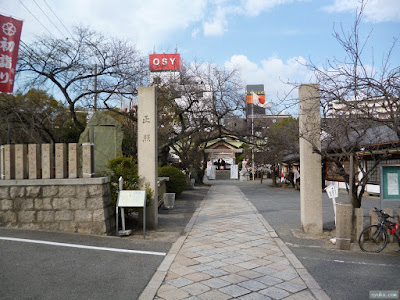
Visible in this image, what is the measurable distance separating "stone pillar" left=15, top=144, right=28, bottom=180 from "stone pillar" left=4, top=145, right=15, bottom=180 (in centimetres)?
12

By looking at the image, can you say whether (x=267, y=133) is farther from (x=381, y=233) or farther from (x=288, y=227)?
(x=381, y=233)

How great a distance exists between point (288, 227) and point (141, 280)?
5018mm

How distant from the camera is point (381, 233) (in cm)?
623

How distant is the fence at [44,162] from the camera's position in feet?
22.0

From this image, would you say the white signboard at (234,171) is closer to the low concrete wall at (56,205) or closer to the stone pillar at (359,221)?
the stone pillar at (359,221)

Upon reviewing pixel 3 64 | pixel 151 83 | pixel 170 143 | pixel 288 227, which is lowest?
pixel 288 227

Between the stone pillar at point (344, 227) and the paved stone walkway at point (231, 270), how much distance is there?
3.37ft

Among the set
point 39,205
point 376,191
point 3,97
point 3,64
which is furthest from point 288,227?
point 3,97

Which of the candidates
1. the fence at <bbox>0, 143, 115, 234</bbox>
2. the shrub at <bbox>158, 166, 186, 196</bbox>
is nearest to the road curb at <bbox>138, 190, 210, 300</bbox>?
the fence at <bbox>0, 143, 115, 234</bbox>

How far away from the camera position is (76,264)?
4.84m

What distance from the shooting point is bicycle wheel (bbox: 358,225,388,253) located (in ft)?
19.7

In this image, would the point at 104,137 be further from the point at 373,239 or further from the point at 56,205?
the point at 373,239

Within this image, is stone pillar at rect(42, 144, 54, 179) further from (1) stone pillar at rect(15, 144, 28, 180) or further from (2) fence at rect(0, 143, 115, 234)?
(1) stone pillar at rect(15, 144, 28, 180)

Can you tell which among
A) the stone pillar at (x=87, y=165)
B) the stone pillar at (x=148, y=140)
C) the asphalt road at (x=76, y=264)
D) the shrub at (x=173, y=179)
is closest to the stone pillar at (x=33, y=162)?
the stone pillar at (x=87, y=165)
